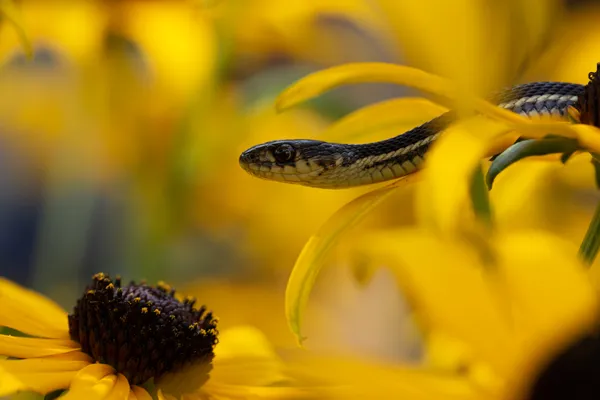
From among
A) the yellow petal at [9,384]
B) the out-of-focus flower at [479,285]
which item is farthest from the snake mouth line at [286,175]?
the yellow petal at [9,384]

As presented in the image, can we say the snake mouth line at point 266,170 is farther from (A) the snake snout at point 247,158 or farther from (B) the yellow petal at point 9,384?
(B) the yellow petal at point 9,384

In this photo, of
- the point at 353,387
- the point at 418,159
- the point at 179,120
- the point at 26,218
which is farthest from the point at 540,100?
the point at 26,218

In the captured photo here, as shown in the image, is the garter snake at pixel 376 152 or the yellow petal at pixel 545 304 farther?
the garter snake at pixel 376 152

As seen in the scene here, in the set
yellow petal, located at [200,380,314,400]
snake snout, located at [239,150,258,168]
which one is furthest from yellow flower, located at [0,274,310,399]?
snake snout, located at [239,150,258,168]

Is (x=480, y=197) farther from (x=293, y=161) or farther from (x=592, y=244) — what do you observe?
(x=293, y=161)

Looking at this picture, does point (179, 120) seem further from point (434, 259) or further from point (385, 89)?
point (434, 259)

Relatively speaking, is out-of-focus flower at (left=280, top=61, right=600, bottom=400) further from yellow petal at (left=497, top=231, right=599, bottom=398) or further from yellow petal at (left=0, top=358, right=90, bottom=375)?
yellow petal at (left=0, top=358, right=90, bottom=375)
